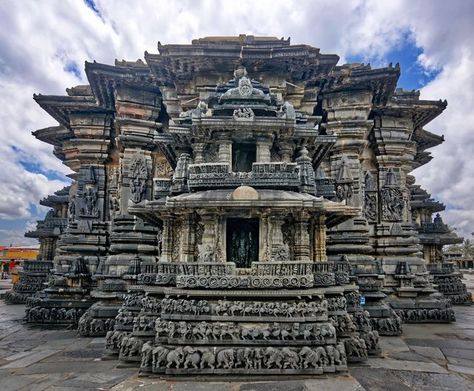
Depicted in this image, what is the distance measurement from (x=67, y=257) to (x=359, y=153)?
1276cm

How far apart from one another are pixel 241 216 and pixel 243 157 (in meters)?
2.12

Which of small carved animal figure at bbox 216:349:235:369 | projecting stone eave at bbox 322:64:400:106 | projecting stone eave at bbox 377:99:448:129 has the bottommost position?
small carved animal figure at bbox 216:349:235:369

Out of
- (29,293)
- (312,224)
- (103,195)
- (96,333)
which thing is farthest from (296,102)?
(29,293)

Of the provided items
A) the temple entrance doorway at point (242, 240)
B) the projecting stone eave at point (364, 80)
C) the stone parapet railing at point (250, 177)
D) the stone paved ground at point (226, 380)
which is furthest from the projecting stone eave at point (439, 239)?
the temple entrance doorway at point (242, 240)

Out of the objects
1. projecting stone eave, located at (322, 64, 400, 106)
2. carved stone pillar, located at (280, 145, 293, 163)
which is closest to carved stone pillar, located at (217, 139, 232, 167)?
carved stone pillar, located at (280, 145, 293, 163)

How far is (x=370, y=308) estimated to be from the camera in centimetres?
1192

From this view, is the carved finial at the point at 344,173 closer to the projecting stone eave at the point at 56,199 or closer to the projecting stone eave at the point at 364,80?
the projecting stone eave at the point at 364,80

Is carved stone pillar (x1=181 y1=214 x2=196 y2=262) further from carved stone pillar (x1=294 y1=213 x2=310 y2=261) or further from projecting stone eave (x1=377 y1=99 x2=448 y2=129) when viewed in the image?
projecting stone eave (x1=377 y1=99 x2=448 y2=129)

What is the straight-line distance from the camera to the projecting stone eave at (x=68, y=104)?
15375mm

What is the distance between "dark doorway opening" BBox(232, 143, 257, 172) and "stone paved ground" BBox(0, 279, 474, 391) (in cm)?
509

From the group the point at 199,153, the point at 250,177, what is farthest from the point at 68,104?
the point at 250,177

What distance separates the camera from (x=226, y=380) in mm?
6996

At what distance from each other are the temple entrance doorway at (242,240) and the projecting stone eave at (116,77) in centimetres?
845

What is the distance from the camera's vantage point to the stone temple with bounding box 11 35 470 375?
755 centimetres
